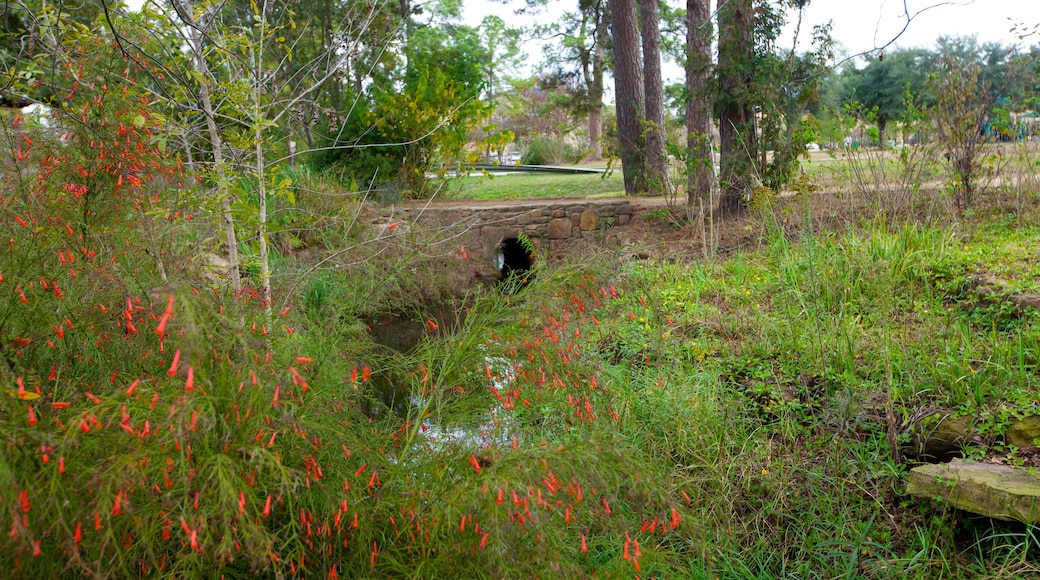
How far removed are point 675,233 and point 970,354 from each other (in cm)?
524

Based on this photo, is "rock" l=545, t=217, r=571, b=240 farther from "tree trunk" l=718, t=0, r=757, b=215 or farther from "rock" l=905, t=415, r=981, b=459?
"rock" l=905, t=415, r=981, b=459

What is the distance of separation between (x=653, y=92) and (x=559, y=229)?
2842 millimetres

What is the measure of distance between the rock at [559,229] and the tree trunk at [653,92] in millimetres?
1319

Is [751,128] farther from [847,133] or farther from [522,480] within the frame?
[522,480]

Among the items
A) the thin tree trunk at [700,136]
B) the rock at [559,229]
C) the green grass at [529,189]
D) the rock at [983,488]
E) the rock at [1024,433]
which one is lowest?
the rock at [983,488]

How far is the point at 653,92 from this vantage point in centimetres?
1169

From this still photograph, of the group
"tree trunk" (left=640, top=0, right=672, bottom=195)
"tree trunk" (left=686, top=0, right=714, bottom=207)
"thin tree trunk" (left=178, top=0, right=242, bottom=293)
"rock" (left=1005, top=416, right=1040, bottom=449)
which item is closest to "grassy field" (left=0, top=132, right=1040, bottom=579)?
"rock" (left=1005, top=416, right=1040, bottom=449)

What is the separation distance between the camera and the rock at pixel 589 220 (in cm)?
1030

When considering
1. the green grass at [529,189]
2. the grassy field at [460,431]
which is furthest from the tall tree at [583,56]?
the grassy field at [460,431]

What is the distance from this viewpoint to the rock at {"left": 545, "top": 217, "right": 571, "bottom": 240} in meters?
10.5

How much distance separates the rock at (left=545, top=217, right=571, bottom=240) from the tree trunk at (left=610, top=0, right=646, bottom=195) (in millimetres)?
1437

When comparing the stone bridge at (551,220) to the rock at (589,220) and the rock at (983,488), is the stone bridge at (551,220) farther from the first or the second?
the rock at (983,488)

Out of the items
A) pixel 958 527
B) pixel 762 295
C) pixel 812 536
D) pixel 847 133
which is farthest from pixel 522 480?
pixel 847 133

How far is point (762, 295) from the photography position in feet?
18.2
